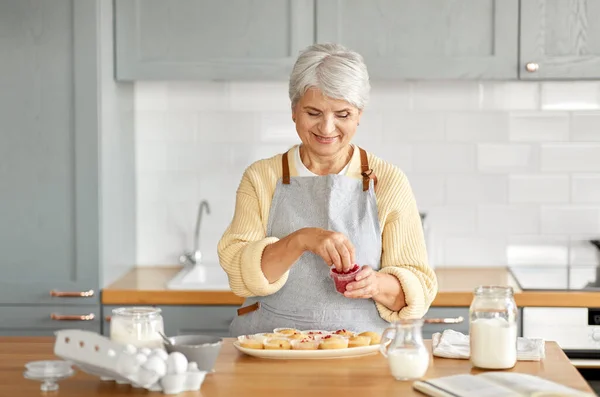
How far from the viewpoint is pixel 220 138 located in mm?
4246

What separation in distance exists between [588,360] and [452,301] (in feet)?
1.82

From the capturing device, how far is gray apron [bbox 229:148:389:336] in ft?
8.81

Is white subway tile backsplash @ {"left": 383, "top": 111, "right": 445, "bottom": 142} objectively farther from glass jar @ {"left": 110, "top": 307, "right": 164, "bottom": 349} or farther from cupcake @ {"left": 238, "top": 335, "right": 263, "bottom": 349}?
glass jar @ {"left": 110, "top": 307, "right": 164, "bottom": 349}

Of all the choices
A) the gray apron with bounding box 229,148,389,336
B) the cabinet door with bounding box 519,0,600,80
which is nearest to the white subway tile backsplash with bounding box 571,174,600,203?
the cabinet door with bounding box 519,0,600,80

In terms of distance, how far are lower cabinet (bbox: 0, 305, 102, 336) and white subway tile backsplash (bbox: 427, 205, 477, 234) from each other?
1516 millimetres

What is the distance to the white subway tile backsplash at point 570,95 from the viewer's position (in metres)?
4.14

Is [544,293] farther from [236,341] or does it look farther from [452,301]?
[236,341]

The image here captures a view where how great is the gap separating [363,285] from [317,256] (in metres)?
0.33

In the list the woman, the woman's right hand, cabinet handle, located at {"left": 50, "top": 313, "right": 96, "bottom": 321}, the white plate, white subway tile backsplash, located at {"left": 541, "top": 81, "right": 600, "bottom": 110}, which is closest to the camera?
the white plate

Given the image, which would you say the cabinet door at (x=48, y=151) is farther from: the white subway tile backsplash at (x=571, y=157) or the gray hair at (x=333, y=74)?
the white subway tile backsplash at (x=571, y=157)

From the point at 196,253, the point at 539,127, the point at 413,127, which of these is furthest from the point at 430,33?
the point at 196,253

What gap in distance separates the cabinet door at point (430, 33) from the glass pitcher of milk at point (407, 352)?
1.90m

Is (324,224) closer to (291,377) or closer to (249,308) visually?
(249,308)

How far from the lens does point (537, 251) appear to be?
4.22 m
